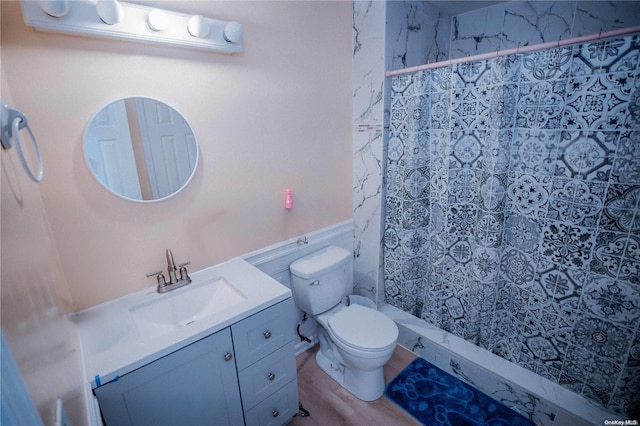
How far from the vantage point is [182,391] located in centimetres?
119

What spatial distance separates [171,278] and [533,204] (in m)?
1.88

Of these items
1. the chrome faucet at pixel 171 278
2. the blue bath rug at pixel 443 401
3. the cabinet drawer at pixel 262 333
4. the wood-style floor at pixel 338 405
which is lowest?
the wood-style floor at pixel 338 405

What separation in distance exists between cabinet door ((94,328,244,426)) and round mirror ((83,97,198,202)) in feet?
2.36

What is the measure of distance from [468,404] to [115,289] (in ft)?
6.57

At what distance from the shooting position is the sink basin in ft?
4.55

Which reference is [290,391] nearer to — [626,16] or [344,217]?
[344,217]

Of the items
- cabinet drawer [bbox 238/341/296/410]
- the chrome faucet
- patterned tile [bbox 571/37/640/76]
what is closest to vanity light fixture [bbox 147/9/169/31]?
the chrome faucet

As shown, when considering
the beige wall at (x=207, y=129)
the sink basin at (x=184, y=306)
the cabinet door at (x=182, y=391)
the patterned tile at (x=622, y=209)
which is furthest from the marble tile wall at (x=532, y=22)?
the cabinet door at (x=182, y=391)

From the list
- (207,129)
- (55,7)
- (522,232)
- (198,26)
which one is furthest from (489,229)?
(55,7)

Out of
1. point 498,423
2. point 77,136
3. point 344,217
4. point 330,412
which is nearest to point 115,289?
point 77,136

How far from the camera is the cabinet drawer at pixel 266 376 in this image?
140cm

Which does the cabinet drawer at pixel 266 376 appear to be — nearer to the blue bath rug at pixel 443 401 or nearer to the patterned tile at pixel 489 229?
the blue bath rug at pixel 443 401

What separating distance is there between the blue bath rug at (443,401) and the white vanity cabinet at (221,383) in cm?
69

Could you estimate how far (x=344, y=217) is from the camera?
91.9 inches
